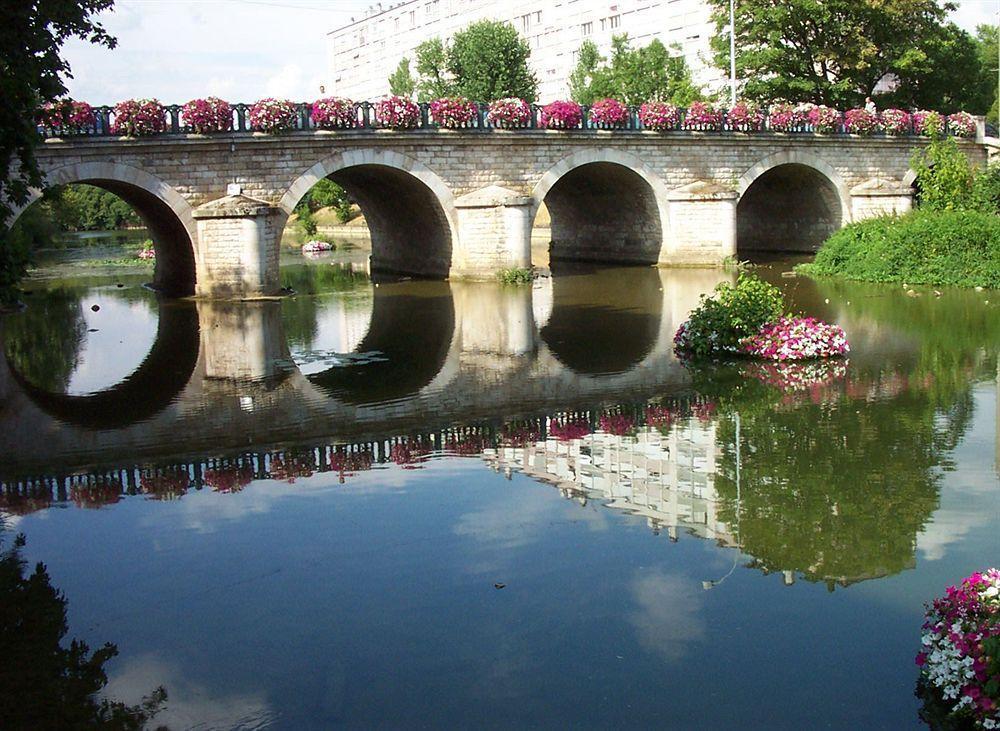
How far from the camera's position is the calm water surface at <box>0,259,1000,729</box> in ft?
20.4

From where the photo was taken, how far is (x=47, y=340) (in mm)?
21109

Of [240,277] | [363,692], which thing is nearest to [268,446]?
[363,692]

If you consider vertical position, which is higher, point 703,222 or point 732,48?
point 732,48

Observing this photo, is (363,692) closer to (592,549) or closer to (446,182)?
(592,549)

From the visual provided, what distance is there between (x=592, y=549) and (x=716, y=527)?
103 centimetres

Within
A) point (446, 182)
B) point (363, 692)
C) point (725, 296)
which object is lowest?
point (363, 692)

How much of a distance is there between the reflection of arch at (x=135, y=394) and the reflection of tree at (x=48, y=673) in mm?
5588

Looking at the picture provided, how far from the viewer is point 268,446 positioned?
38.8ft

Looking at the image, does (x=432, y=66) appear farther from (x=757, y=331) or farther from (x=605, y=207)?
(x=757, y=331)

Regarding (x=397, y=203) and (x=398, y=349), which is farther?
(x=397, y=203)

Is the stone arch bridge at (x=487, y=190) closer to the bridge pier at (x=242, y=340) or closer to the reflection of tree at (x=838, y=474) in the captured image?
the bridge pier at (x=242, y=340)

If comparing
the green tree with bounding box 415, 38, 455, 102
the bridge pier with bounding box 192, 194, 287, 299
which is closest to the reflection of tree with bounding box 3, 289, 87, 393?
the bridge pier with bounding box 192, 194, 287, 299

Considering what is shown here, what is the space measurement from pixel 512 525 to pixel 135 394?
25.9ft

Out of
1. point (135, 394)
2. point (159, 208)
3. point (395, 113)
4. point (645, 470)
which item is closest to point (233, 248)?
point (159, 208)
